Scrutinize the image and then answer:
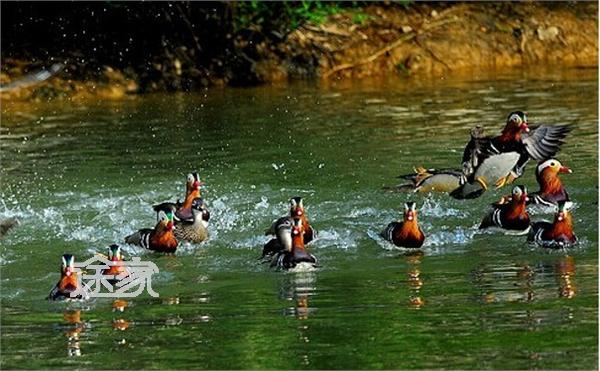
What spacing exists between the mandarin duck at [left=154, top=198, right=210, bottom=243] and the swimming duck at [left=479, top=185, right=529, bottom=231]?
2.51 metres

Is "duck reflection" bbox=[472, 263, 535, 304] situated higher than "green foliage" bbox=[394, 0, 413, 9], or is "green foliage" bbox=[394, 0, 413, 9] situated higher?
"green foliage" bbox=[394, 0, 413, 9]

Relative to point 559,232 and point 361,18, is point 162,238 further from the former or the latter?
point 361,18

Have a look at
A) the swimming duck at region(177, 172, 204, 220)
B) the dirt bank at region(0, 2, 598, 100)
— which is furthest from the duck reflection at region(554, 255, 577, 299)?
the dirt bank at region(0, 2, 598, 100)

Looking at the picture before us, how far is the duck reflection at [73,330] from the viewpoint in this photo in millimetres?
10867

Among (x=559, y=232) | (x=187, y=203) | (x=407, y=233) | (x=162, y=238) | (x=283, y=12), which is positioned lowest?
(x=559, y=232)

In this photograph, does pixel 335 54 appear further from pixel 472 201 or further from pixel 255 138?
pixel 472 201

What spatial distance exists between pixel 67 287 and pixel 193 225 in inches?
115

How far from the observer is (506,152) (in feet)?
55.4

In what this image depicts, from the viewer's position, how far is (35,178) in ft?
62.5

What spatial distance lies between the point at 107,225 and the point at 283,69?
1189 cm

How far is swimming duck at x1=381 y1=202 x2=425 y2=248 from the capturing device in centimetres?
1447

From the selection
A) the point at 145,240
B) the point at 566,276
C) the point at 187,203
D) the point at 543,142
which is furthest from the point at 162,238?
the point at 543,142

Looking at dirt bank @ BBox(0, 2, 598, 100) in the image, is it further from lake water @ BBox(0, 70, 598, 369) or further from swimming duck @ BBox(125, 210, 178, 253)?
swimming duck @ BBox(125, 210, 178, 253)

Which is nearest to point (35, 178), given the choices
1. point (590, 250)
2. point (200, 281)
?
point (200, 281)
